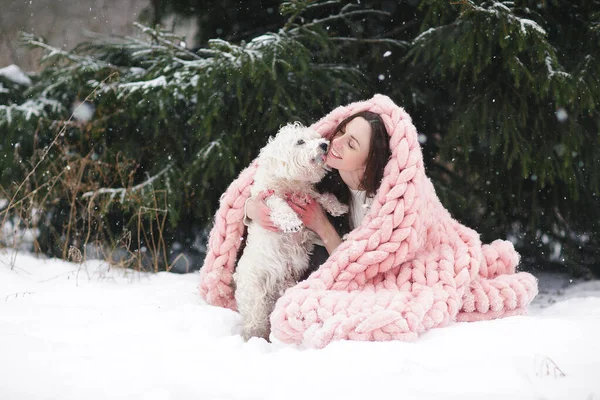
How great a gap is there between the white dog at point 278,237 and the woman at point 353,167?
0.06 metres

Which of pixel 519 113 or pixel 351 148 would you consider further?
pixel 519 113

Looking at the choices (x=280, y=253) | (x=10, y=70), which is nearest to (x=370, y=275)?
(x=280, y=253)

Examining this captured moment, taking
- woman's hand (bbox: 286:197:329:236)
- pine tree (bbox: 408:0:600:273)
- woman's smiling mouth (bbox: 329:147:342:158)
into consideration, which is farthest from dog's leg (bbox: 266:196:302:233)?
pine tree (bbox: 408:0:600:273)

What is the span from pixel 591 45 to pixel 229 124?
2.79 m

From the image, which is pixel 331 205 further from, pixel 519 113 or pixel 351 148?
pixel 519 113

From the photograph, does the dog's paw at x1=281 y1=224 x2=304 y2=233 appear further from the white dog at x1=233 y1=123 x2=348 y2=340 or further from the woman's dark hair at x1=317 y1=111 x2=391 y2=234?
the woman's dark hair at x1=317 y1=111 x2=391 y2=234

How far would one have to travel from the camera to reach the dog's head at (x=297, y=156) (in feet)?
8.19

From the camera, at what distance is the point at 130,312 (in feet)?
9.00

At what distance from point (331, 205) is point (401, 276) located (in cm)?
56

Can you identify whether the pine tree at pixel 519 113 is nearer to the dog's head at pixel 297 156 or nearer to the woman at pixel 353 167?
the woman at pixel 353 167

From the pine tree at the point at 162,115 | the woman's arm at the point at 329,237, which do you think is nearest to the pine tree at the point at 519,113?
the pine tree at the point at 162,115

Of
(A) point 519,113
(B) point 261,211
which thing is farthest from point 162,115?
(A) point 519,113

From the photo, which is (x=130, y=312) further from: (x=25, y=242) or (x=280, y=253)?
(x=25, y=242)

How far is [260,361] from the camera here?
6.49 feet
